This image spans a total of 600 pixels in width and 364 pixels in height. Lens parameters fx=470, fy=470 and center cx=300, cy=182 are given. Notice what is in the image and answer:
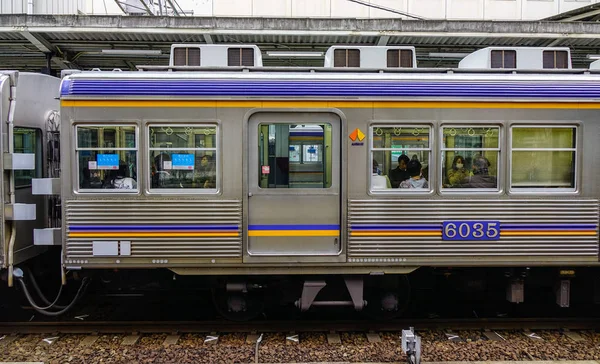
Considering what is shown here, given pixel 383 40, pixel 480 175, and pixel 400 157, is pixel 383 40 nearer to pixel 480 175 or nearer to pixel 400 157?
pixel 400 157

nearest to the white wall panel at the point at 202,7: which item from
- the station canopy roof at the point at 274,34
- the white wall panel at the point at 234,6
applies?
the white wall panel at the point at 234,6

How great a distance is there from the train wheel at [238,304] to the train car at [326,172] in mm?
579

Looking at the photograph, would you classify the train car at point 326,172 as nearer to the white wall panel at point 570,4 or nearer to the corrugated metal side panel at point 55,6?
the corrugated metal side panel at point 55,6

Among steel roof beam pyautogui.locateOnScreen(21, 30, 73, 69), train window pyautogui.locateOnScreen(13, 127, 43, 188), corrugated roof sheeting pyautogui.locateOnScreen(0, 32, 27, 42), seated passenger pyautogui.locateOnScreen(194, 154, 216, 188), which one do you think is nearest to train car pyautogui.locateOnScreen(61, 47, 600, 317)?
seated passenger pyautogui.locateOnScreen(194, 154, 216, 188)

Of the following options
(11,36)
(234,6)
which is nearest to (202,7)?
(234,6)

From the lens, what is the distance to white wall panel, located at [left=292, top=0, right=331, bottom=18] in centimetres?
1675

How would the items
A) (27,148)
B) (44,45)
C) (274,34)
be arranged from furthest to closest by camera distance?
(44,45) → (274,34) → (27,148)

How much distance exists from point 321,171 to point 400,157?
0.98 metres

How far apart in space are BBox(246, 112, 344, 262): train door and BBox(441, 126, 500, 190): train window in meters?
1.34

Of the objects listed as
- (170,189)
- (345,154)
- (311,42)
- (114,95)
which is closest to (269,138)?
(345,154)

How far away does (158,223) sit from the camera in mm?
5602

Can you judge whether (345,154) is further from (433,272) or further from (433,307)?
(433,307)

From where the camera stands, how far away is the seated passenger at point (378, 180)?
569 centimetres

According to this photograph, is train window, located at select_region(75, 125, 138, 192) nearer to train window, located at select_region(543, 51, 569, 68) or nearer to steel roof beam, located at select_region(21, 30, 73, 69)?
steel roof beam, located at select_region(21, 30, 73, 69)
